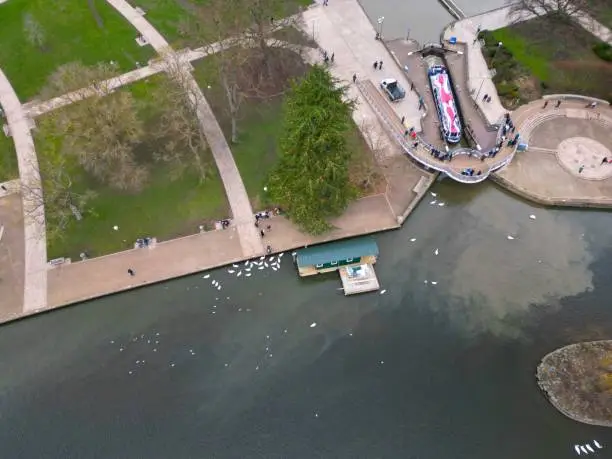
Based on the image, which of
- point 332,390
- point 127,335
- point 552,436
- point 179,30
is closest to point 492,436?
point 552,436

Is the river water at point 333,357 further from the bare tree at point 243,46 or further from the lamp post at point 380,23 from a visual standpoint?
the lamp post at point 380,23

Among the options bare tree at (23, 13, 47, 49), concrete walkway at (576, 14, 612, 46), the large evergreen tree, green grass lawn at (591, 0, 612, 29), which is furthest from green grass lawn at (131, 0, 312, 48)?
green grass lawn at (591, 0, 612, 29)

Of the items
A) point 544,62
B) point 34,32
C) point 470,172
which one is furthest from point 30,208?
point 544,62

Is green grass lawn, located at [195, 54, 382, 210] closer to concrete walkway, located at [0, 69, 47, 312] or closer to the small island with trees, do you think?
concrete walkway, located at [0, 69, 47, 312]

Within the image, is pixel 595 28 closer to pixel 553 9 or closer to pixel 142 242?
pixel 553 9

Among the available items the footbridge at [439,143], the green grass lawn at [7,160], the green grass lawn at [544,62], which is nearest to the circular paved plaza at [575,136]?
the green grass lawn at [544,62]

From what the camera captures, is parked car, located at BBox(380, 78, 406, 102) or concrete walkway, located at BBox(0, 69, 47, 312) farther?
parked car, located at BBox(380, 78, 406, 102)
